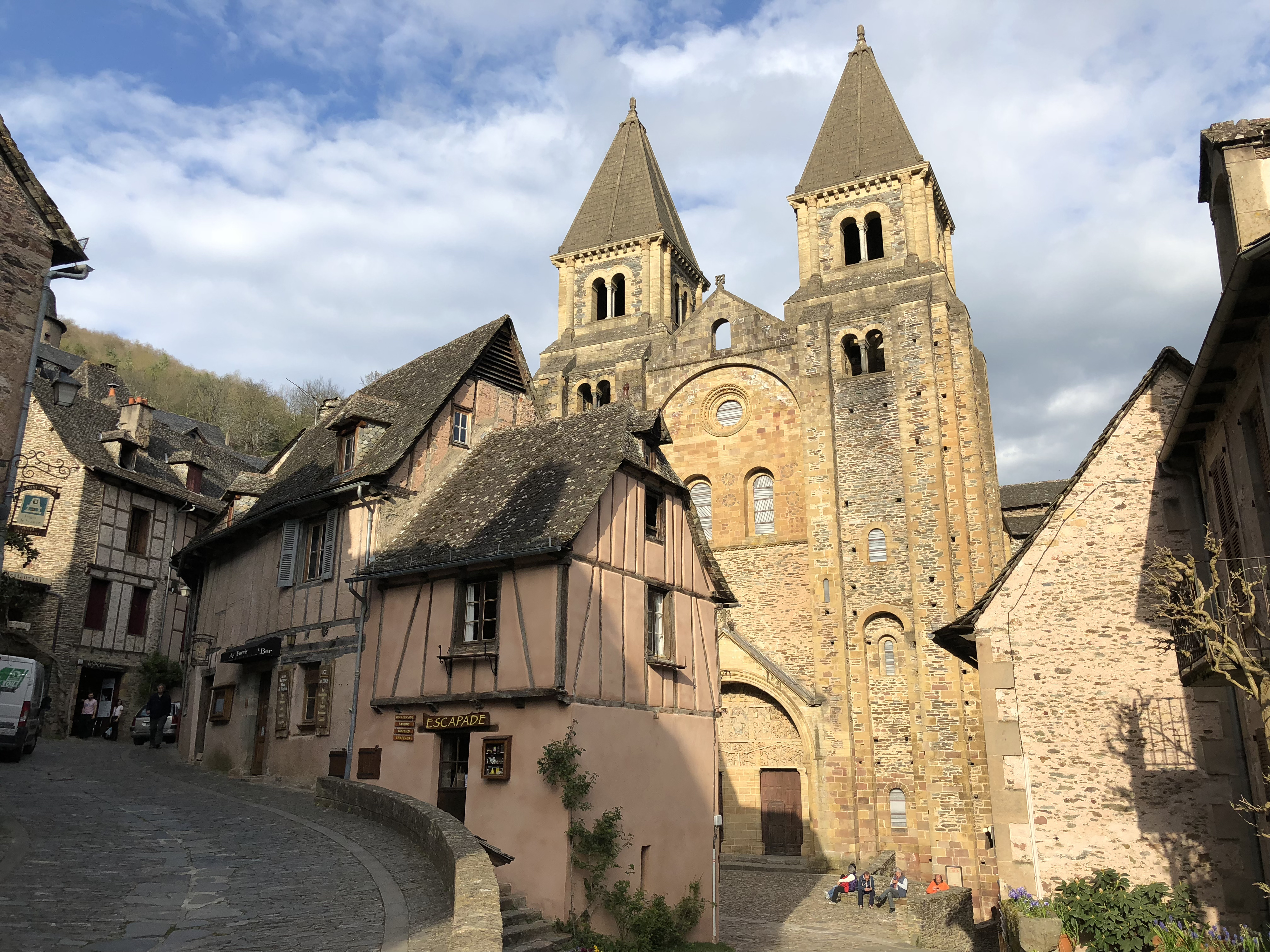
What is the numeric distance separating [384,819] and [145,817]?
3.23 m

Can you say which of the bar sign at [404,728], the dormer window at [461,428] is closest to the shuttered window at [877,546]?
the dormer window at [461,428]

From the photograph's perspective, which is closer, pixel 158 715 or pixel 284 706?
pixel 284 706

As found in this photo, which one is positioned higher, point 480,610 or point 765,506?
point 765,506

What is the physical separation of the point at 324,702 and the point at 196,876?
682cm

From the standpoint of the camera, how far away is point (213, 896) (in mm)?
9000

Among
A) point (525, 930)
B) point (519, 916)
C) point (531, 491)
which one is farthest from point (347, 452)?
point (525, 930)

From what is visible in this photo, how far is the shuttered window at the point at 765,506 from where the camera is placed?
27125 millimetres

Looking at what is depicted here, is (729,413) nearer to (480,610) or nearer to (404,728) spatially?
(480,610)

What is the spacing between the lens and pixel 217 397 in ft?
214

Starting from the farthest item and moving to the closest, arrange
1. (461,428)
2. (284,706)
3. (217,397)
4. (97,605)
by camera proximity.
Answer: (217,397), (97,605), (461,428), (284,706)

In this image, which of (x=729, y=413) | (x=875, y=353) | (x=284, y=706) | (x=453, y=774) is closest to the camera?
(x=453, y=774)

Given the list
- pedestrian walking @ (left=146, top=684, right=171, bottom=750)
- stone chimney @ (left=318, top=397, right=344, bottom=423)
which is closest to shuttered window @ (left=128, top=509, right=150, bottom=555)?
pedestrian walking @ (left=146, top=684, right=171, bottom=750)

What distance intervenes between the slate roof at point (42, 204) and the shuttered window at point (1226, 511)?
12501 mm

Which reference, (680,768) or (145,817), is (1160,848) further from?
(145,817)
